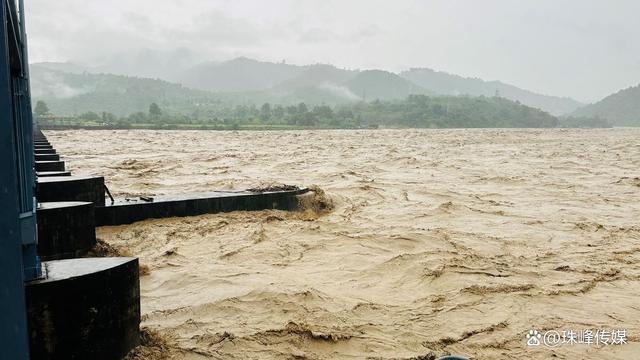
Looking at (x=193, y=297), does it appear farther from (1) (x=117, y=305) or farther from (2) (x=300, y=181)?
(2) (x=300, y=181)

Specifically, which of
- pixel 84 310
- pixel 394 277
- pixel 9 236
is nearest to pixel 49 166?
pixel 394 277

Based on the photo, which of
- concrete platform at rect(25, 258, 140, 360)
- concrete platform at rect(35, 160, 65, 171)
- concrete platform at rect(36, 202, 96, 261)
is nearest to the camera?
concrete platform at rect(25, 258, 140, 360)

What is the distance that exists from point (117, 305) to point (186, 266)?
9.20ft

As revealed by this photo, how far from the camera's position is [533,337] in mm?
4262

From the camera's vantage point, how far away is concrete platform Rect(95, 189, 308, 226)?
7871 mm

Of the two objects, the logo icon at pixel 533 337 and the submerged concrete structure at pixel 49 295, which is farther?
the logo icon at pixel 533 337

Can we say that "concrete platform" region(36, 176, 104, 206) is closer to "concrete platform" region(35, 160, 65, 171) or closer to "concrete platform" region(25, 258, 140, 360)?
"concrete platform" region(35, 160, 65, 171)

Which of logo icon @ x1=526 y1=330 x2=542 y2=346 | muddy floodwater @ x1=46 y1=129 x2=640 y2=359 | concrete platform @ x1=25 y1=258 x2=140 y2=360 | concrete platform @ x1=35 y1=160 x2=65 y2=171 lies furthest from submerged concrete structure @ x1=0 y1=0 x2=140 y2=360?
concrete platform @ x1=35 y1=160 x2=65 y2=171

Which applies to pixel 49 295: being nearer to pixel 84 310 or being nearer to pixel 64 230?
pixel 84 310

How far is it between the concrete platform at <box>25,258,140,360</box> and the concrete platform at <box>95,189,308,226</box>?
448 cm

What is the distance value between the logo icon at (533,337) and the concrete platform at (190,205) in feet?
19.2

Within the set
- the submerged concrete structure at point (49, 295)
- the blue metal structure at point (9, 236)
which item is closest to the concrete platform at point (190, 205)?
the submerged concrete structure at point (49, 295)

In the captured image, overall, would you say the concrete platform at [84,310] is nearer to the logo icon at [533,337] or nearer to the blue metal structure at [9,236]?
the blue metal structure at [9,236]

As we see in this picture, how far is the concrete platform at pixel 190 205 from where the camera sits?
787 cm
